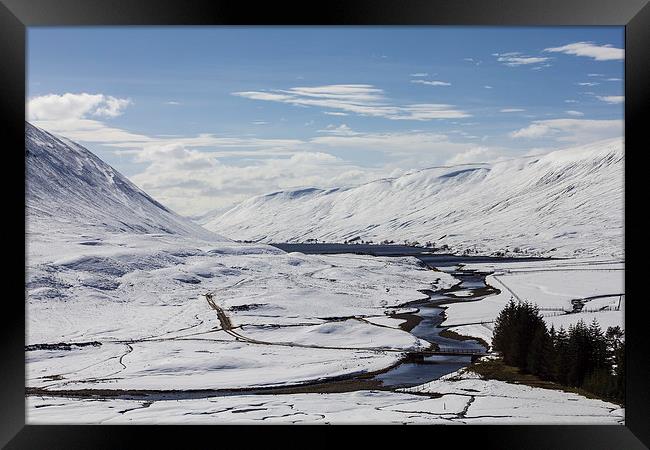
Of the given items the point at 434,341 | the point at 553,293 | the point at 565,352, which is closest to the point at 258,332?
the point at 434,341

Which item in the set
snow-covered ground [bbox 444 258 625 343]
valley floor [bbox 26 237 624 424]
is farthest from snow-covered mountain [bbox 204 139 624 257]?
valley floor [bbox 26 237 624 424]

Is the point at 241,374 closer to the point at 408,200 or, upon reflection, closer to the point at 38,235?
the point at 38,235

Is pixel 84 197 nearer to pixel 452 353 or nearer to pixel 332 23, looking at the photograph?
pixel 452 353

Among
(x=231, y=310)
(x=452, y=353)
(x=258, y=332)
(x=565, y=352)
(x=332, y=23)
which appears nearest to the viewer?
(x=332, y=23)

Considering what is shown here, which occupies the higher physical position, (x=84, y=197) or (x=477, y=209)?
(x=477, y=209)

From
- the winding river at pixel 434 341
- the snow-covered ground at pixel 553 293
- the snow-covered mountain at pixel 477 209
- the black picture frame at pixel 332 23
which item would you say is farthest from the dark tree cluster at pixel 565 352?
the snow-covered mountain at pixel 477 209

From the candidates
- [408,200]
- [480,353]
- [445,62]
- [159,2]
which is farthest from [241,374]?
[408,200]
